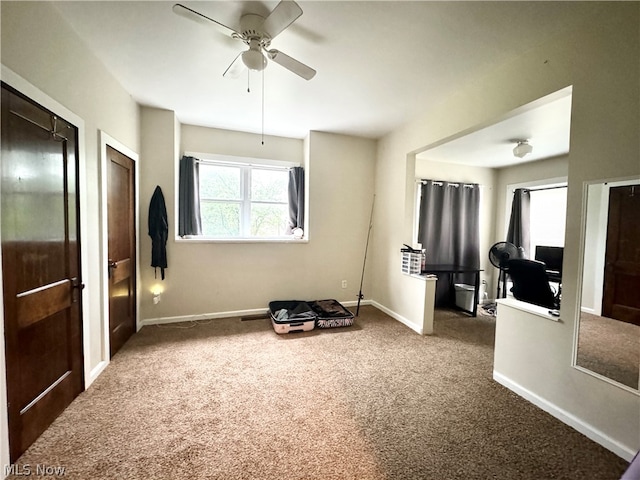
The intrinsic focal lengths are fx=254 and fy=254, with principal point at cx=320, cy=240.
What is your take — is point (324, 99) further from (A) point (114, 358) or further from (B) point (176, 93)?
(A) point (114, 358)

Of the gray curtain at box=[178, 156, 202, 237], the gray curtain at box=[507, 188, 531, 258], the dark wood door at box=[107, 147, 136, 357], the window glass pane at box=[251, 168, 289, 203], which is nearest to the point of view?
the dark wood door at box=[107, 147, 136, 357]

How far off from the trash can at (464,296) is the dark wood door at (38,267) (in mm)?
4454

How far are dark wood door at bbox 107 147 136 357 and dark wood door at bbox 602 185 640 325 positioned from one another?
368 centimetres

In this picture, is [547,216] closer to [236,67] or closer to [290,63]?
[290,63]

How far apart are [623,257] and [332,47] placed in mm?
2298

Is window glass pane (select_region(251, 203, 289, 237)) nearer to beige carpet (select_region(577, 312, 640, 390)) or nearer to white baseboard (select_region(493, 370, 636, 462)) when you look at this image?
white baseboard (select_region(493, 370, 636, 462))

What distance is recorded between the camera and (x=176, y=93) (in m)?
Answer: 2.57

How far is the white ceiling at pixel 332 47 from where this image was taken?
154 centimetres

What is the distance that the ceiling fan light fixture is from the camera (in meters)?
1.70

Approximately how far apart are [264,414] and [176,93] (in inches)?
117

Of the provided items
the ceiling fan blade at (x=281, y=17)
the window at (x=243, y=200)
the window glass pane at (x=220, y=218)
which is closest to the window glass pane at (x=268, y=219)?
the window at (x=243, y=200)

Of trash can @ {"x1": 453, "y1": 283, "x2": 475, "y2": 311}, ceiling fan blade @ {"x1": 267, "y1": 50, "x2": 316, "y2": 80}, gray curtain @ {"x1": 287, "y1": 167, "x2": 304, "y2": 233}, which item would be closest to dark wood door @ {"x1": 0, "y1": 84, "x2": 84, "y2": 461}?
ceiling fan blade @ {"x1": 267, "y1": 50, "x2": 316, "y2": 80}

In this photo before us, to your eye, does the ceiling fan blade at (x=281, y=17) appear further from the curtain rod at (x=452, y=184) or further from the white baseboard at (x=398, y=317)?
the curtain rod at (x=452, y=184)

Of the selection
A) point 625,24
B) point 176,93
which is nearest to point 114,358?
point 176,93
